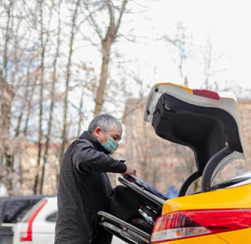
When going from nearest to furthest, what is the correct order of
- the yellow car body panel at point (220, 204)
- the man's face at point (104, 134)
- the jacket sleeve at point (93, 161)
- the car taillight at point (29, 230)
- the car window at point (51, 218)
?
the yellow car body panel at point (220, 204) → the jacket sleeve at point (93, 161) → the man's face at point (104, 134) → the car taillight at point (29, 230) → the car window at point (51, 218)

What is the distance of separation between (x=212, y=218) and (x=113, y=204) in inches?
51.6

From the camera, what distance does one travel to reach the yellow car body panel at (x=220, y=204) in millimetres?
2387

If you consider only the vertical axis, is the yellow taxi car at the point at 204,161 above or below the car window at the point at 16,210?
above

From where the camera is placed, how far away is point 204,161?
4.25 m

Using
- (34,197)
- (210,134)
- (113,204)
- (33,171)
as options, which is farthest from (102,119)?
(33,171)

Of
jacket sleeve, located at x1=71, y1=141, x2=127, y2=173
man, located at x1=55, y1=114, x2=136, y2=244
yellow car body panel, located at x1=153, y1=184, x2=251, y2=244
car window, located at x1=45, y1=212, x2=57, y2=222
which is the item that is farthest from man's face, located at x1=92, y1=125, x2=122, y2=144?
car window, located at x1=45, y1=212, x2=57, y2=222

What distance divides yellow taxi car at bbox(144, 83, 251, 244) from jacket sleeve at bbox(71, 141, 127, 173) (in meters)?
0.62

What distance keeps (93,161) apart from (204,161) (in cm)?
139

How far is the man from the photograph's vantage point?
3.28m

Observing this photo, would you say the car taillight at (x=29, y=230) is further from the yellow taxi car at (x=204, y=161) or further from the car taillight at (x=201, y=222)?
the car taillight at (x=201, y=222)

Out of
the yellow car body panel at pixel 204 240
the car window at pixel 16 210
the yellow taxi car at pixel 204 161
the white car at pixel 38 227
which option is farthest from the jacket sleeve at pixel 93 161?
the car window at pixel 16 210

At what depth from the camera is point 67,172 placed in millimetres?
3451

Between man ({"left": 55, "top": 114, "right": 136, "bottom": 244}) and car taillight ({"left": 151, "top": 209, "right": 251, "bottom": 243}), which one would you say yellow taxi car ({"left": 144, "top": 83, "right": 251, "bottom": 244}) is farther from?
man ({"left": 55, "top": 114, "right": 136, "bottom": 244})

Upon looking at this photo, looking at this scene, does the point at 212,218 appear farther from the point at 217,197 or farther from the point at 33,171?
the point at 33,171
